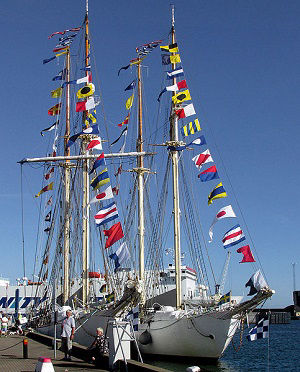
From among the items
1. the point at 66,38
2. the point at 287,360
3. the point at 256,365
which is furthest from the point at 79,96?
the point at 287,360

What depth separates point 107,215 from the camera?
97.6ft

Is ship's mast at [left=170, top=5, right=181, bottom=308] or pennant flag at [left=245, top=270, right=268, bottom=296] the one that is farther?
ship's mast at [left=170, top=5, right=181, bottom=308]

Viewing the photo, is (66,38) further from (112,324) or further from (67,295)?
(112,324)

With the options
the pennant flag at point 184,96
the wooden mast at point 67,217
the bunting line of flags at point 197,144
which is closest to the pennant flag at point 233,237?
the bunting line of flags at point 197,144

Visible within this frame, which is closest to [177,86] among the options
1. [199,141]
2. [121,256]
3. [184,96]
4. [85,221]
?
[184,96]

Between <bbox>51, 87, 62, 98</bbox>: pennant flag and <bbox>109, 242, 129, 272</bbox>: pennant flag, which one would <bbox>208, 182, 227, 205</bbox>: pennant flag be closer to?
<bbox>109, 242, 129, 272</bbox>: pennant flag

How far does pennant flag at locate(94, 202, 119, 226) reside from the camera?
29.6m

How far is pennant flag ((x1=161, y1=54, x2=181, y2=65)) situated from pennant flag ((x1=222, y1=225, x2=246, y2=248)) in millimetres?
16151

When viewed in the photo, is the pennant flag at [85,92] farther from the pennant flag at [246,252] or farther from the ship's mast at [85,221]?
the pennant flag at [246,252]

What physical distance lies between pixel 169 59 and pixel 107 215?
16.9 metres

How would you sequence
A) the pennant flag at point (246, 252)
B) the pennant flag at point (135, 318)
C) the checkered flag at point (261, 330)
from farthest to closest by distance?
the pennant flag at point (246, 252) → the checkered flag at point (261, 330) → the pennant flag at point (135, 318)

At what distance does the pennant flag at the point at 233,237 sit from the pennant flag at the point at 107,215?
6207 millimetres

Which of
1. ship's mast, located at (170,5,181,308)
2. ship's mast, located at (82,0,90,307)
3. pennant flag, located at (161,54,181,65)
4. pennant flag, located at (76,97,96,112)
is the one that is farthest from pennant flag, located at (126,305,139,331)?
pennant flag, located at (161,54,181,65)

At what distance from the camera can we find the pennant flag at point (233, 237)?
29.9m
